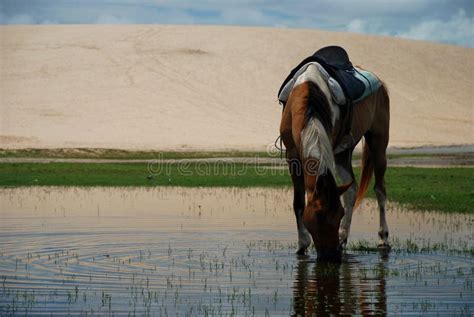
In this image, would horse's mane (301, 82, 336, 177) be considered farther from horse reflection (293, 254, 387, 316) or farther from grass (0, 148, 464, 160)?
grass (0, 148, 464, 160)

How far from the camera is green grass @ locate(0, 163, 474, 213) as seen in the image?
19.5 m

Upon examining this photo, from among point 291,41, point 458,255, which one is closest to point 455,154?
point 458,255

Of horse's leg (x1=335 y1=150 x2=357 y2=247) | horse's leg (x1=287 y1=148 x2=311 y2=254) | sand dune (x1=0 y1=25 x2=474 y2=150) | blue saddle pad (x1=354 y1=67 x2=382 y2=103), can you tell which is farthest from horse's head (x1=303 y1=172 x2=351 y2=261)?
sand dune (x1=0 y1=25 x2=474 y2=150)

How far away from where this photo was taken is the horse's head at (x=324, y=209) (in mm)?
8875

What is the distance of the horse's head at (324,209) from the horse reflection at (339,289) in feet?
1.32

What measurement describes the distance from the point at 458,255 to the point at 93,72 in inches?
2005

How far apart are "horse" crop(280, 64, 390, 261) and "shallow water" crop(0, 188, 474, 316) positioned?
0.46m

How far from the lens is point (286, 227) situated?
551 inches

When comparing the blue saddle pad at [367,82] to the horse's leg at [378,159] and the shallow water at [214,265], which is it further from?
the shallow water at [214,265]

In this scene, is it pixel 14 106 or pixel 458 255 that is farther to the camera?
pixel 14 106

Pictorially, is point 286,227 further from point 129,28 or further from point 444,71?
point 129,28

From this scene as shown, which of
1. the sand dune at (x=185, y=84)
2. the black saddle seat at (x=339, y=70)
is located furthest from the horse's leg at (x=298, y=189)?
the sand dune at (x=185, y=84)

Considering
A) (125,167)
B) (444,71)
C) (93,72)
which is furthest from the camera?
Answer: (444,71)

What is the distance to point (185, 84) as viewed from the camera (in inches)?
2346
